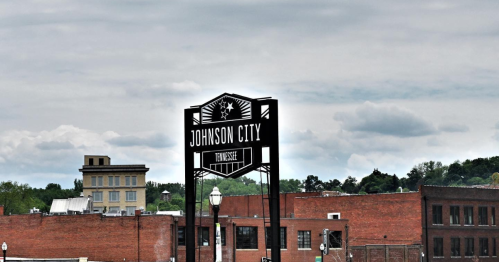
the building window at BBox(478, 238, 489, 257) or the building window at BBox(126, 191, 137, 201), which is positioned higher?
the building window at BBox(126, 191, 137, 201)

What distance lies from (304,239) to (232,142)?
160 feet

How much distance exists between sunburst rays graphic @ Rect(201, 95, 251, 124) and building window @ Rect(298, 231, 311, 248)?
4744 cm

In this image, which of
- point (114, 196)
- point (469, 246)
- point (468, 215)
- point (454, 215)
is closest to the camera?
point (454, 215)

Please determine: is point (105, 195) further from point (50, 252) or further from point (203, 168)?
point (203, 168)

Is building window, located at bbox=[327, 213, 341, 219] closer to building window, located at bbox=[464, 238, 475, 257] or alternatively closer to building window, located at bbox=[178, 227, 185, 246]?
building window, located at bbox=[464, 238, 475, 257]

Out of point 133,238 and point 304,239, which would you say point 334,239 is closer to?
point 304,239

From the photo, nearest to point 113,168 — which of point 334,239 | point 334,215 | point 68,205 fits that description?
point 68,205

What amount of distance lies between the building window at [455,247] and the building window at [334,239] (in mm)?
16066

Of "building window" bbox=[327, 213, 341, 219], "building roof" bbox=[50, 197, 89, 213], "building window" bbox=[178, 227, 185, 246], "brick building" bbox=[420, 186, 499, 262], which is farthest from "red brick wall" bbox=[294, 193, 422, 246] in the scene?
"building roof" bbox=[50, 197, 89, 213]

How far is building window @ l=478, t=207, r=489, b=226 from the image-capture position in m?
96.0

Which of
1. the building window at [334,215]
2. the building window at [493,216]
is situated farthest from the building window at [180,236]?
the building window at [493,216]

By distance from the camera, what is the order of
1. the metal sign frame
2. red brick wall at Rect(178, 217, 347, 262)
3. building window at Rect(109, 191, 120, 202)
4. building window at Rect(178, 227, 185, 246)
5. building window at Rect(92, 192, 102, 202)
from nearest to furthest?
the metal sign frame, building window at Rect(178, 227, 185, 246), red brick wall at Rect(178, 217, 347, 262), building window at Rect(92, 192, 102, 202), building window at Rect(109, 191, 120, 202)

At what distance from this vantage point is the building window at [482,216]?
315 ft

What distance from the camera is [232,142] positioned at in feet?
114
